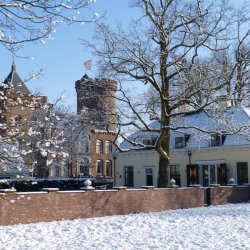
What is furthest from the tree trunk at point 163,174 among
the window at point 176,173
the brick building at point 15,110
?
the brick building at point 15,110

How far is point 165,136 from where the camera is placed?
26.6 metres

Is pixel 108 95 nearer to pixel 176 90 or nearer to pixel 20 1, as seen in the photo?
pixel 176 90

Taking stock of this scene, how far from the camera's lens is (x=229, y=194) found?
2630 centimetres

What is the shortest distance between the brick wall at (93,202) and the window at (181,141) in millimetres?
11736

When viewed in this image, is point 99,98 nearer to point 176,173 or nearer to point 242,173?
point 242,173

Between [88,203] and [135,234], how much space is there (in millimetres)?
5833

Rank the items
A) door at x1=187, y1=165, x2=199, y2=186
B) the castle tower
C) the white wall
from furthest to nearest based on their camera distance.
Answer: door at x1=187, y1=165, x2=199, y2=186
the white wall
the castle tower

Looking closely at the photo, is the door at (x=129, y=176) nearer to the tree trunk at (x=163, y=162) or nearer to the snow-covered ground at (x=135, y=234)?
the tree trunk at (x=163, y=162)

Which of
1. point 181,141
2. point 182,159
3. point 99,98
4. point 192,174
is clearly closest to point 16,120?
point 99,98

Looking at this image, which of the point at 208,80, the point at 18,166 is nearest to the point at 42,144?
the point at 18,166

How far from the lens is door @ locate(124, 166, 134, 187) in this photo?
3956cm

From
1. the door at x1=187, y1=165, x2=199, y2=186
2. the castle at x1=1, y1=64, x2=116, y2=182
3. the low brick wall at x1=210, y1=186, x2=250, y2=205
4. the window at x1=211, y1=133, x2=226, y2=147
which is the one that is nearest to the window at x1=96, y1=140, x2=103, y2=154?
the castle at x1=1, y1=64, x2=116, y2=182

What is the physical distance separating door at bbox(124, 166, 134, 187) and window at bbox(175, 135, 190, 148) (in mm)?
4656

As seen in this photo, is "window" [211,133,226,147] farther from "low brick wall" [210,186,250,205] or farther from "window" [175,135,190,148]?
"low brick wall" [210,186,250,205]
